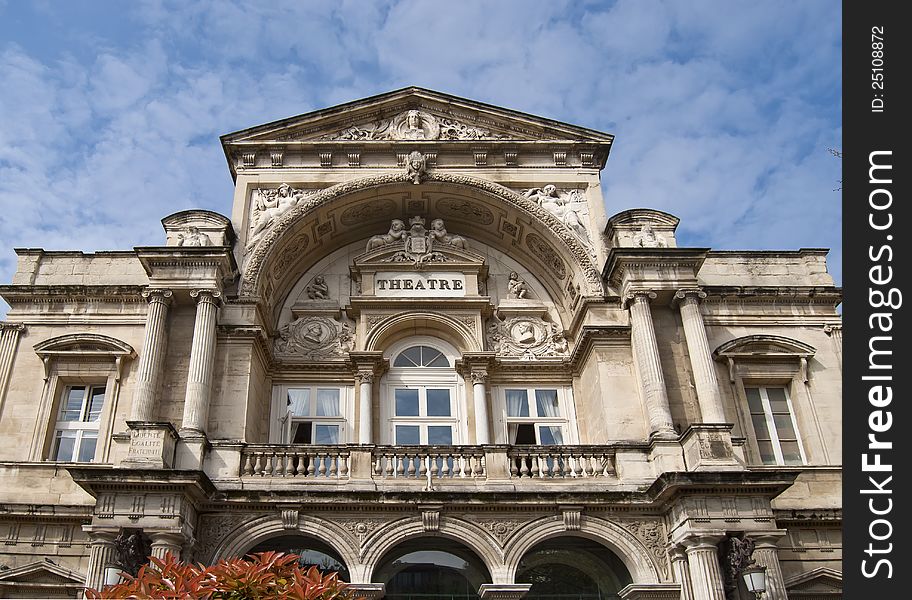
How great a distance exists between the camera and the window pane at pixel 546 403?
20.2m

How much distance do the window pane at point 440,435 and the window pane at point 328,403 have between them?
2296 millimetres

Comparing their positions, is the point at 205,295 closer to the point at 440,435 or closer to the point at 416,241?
the point at 416,241

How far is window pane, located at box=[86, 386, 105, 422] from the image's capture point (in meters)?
18.7

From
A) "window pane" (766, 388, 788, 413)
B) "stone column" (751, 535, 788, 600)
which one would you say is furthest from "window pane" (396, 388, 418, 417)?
"window pane" (766, 388, 788, 413)

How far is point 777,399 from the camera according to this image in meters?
19.4

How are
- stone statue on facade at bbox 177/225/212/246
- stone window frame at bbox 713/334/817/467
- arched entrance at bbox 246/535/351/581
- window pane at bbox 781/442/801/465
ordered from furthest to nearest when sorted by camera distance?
stone statue on facade at bbox 177/225/212/246 < stone window frame at bbox 713/334/817/467 < window pane at bbox 781/442/801/465 < arched entrance at bbox 246/535/351/581

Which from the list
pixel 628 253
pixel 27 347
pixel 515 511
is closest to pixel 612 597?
pixel 515 511

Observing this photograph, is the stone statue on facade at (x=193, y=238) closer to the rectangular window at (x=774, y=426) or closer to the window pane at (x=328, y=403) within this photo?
the window pane at (x=328, y=403)

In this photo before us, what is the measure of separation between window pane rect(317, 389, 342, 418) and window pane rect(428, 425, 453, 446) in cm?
230

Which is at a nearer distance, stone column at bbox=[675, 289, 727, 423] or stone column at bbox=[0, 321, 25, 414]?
stone column at bbox=[675, 289, 727, 423]

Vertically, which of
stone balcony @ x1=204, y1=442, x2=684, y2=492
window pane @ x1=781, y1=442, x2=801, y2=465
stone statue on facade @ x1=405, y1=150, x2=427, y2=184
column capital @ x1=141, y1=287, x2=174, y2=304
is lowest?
stone balcony @ x1=204, y1=442, x2=684, y2=492

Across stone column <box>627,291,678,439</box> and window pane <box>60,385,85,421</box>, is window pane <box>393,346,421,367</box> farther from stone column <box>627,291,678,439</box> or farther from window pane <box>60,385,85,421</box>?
window pane <box>60,385,85,421</box>
